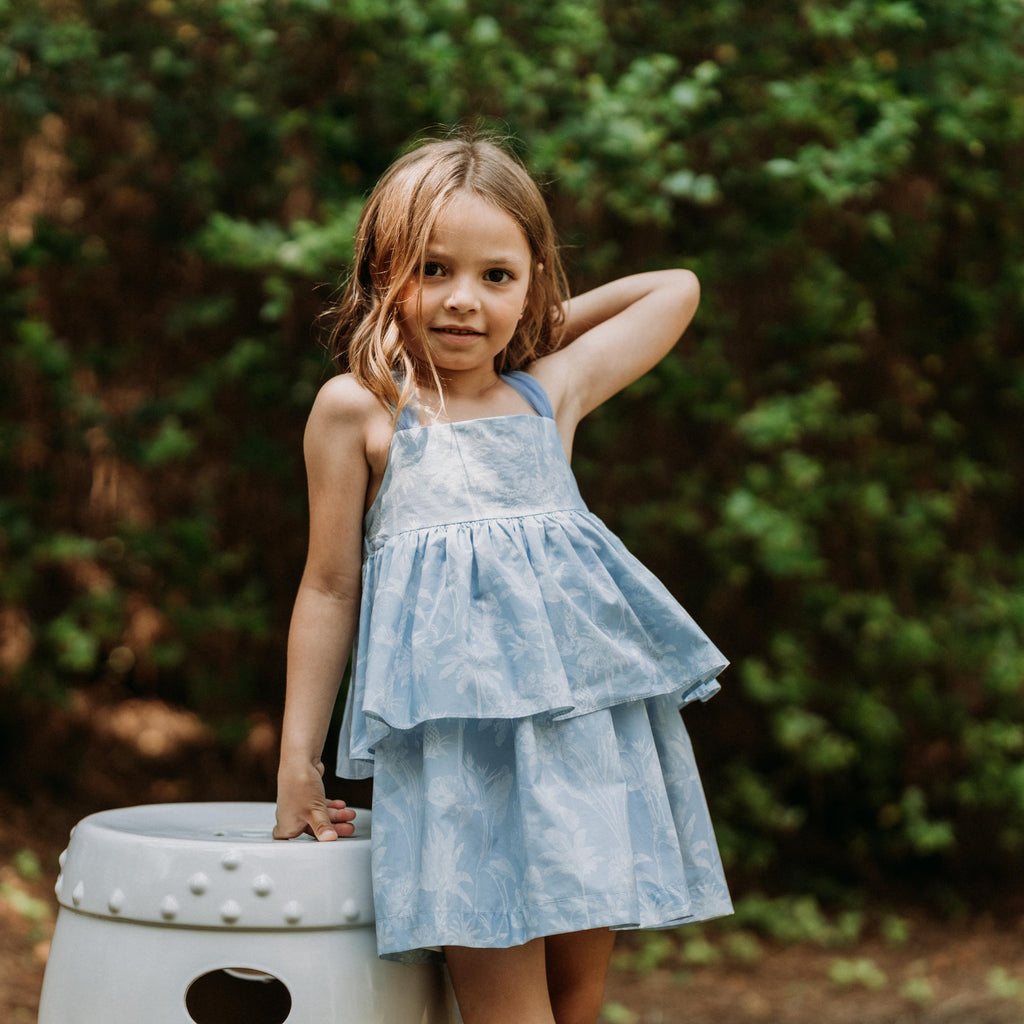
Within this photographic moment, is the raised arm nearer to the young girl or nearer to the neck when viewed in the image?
the young girl

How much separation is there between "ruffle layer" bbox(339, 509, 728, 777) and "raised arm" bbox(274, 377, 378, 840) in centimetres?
4

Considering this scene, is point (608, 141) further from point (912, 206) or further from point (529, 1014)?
point (529, 1014)

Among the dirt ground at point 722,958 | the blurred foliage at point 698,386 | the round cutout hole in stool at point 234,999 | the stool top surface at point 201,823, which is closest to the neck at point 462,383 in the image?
the stool top surface at point 201,823

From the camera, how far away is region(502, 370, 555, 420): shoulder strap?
176 cm

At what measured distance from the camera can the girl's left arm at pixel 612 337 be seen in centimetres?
184

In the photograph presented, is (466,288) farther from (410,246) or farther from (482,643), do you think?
(482,643)

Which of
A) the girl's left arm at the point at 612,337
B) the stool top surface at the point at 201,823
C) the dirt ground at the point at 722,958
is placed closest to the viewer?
the stool top surface at the point at 201,823

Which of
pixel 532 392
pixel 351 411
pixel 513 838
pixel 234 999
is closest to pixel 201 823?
pixel 234 999

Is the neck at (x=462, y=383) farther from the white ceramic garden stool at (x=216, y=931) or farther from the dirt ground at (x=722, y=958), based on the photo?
the dirt ground at (x=722, y=958)

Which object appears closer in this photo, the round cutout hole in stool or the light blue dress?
the light blue dress

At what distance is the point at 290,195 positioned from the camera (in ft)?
10.7

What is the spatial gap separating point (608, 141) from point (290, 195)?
0.91m

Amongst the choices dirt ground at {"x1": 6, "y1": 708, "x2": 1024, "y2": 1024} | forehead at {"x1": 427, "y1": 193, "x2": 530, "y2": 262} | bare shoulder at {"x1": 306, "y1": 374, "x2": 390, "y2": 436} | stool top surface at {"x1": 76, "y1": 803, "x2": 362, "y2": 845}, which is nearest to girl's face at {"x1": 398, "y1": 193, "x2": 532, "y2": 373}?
forehead at {"x1": 427, "y1": 193, "x2": 530, "y2": 262}

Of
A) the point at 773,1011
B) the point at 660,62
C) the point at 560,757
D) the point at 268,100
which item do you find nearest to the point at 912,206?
the point at 660,62
